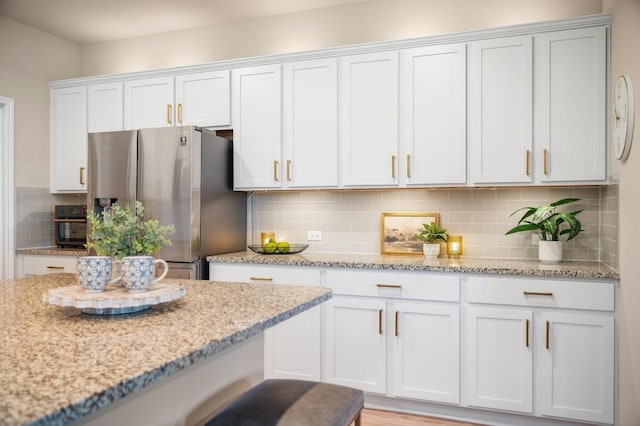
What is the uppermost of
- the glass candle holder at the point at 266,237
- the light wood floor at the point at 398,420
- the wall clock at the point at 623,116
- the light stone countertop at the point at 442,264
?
the wall clock at the point at 623,116

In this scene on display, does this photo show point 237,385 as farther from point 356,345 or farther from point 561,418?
point 561,418

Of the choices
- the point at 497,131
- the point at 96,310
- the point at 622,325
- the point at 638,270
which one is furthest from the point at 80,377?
the point at 497,131

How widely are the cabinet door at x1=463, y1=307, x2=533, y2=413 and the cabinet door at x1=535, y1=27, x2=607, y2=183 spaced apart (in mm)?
898

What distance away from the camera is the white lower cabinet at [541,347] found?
2.56 meters

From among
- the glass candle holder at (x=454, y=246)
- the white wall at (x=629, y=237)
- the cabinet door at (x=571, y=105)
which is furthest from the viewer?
the glass candle holder at (x=454, y=246)

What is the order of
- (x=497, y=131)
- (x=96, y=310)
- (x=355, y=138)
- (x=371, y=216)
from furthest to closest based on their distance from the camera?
(x=371, y=216), (x=355, y=138), (x=497, y=131), (x=96, y=310)

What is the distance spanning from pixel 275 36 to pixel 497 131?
2008mm

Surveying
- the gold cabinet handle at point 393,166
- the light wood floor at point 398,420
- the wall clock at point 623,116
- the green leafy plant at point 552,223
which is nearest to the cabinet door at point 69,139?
the gold cabinet handle at point 393,166

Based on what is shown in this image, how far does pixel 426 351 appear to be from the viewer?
2.86m

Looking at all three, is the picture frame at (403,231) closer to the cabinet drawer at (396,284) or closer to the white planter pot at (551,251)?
the cabinet drawer at (396,284)

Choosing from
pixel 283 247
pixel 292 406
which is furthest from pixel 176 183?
pixel 292 406

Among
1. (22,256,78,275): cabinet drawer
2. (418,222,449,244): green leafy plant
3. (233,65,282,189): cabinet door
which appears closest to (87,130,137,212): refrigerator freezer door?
(22,256,78,275): cabinet drawer

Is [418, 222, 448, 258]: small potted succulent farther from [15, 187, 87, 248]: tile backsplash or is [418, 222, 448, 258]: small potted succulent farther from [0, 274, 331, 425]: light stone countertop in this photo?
[15, 187, 87, 248]: tile backsplash

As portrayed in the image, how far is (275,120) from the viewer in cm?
350
